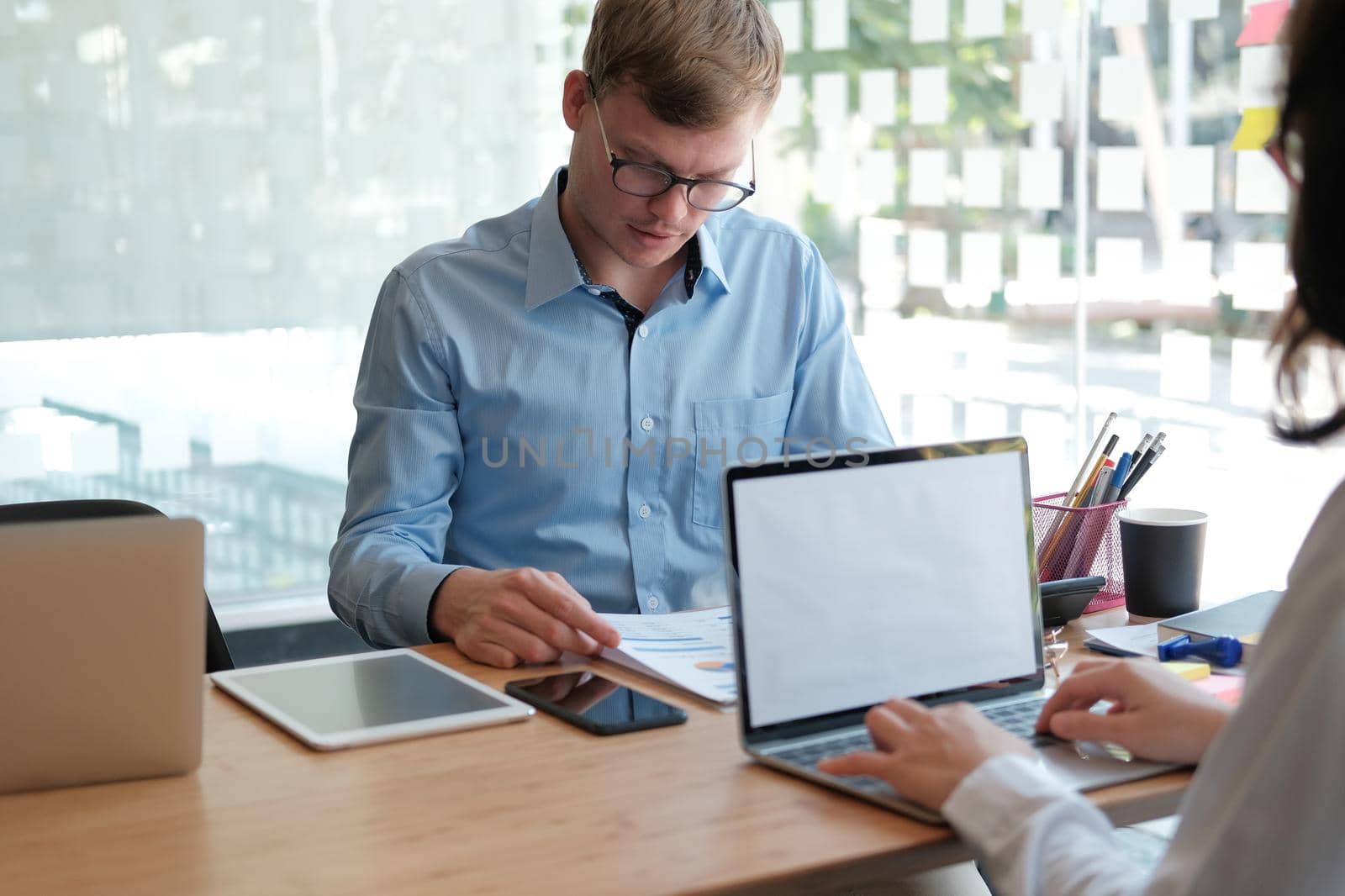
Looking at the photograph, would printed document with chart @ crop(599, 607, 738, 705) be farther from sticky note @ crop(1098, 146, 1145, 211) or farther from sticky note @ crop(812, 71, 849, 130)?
sticky note @ crop(812, 71, 849, 130)

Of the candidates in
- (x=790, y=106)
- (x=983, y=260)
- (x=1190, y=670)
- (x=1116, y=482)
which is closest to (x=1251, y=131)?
(x=983, y=260)

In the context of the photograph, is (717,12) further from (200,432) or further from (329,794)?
(200,432)

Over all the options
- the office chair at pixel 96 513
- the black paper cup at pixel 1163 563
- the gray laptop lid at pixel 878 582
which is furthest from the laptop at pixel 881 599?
the office chair at pixel 96 513

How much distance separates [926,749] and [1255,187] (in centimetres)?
273

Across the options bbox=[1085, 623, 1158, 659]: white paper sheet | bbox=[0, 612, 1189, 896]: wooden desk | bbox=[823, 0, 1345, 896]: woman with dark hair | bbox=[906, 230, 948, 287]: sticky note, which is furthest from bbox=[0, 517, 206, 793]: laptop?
bbox=[906, 230, 948, 287]: sticky note

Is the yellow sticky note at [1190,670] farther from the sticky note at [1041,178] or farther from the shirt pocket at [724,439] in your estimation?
the sticky note at [1041,178]

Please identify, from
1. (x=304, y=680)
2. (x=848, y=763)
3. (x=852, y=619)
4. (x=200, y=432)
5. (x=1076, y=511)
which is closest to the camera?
(x=848, y=763)

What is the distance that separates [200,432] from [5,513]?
5.48 ft

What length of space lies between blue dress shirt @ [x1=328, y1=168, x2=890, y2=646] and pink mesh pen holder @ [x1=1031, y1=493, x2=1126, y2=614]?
35 centimetres

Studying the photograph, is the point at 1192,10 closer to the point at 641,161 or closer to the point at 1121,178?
the point at 1121,178

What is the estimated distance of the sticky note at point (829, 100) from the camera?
404 cm

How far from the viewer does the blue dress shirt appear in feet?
5.81

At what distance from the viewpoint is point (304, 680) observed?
52.7 inches

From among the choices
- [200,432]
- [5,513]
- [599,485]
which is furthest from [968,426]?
[5,513]
